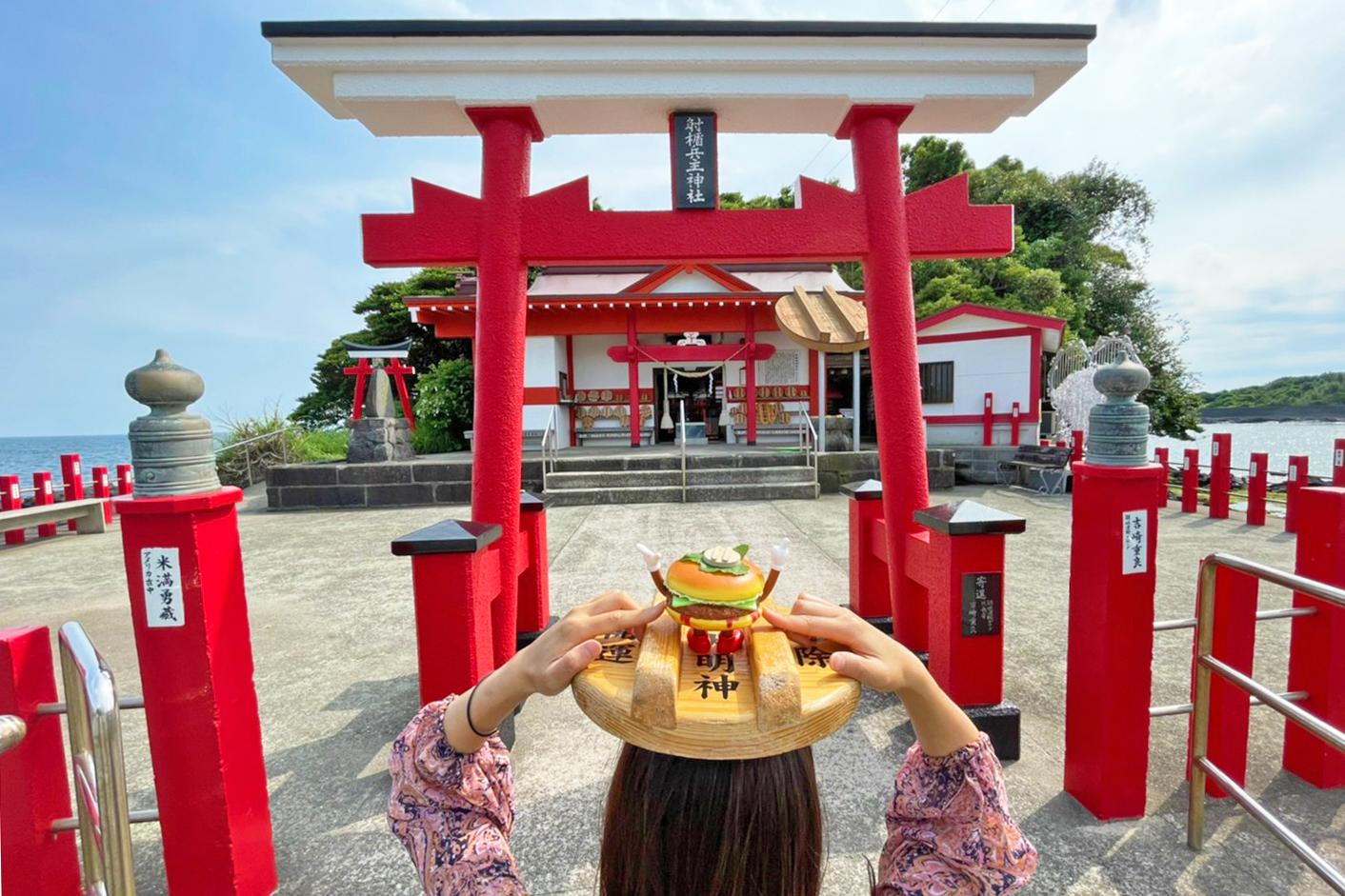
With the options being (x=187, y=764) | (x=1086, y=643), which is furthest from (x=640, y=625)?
(x=1086, y=643)

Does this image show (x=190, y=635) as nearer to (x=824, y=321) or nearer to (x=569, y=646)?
(x=569, y=646)

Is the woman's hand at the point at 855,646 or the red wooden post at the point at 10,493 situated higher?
the woman's hand at the point at 855,646

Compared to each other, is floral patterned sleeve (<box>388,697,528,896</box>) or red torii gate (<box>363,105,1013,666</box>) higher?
red torii gate (<box>363,105,1013,666</box>)

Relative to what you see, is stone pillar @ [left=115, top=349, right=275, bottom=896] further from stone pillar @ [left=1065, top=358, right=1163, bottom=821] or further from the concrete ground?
stone pillar @ [left=1065, top=358, right=1163, bottom=821]

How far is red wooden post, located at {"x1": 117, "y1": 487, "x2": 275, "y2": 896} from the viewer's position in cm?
176

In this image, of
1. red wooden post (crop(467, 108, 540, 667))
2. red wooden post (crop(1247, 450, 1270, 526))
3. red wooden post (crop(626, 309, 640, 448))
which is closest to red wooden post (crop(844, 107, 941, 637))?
red wooden post (crop(467, 108, 540, 667))

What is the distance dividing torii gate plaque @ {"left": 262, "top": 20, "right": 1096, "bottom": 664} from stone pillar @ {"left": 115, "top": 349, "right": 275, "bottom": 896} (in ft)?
3.91

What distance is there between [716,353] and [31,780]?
1164 centimetres

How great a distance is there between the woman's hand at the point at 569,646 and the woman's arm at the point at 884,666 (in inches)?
8.4

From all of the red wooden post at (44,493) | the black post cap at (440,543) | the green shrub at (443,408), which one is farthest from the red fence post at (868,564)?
the green shrub at (443,408)

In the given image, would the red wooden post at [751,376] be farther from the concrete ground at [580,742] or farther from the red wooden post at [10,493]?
the red wooden post at [10,493]

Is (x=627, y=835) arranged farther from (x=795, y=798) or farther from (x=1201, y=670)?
(x=1201, y=670)

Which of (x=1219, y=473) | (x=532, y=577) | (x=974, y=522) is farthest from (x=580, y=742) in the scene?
(x=1219, y=473)

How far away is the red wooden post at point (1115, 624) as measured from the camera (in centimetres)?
211
